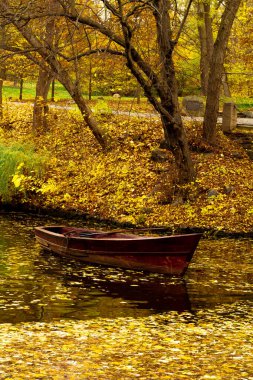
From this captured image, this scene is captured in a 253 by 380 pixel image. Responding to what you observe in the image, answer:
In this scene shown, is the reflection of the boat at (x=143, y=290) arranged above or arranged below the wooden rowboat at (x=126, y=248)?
below

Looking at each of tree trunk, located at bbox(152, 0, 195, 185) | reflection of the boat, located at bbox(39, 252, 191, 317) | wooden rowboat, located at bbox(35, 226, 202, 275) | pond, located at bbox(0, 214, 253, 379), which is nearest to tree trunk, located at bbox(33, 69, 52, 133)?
tree trunk, located at bbox(152, 0, 195, 185)

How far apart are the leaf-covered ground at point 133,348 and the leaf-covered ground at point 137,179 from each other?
33.0 feet

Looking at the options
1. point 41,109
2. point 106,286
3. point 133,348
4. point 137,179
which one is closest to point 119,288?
point 106,286

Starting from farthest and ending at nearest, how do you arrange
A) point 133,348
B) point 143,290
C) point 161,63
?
point 161,63 → point 143,290 → point 133,348

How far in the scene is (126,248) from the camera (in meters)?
18.7

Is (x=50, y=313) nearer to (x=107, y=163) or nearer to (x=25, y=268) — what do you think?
(x=25, y=268)

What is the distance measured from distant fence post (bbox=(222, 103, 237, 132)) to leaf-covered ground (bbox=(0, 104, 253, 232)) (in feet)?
1.32

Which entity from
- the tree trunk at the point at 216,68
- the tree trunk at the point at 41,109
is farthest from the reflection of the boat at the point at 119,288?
the tree trunk at the point at 41,109

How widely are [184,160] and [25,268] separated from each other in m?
8.59

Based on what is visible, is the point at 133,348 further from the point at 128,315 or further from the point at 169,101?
the point at 169,101

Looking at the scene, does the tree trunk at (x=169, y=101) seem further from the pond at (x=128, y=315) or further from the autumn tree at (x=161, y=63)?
the pond at (x=128, y=315)

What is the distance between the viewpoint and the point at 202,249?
70.2ft

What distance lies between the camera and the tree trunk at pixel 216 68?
2634 cm

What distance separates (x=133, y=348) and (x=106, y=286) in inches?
207
